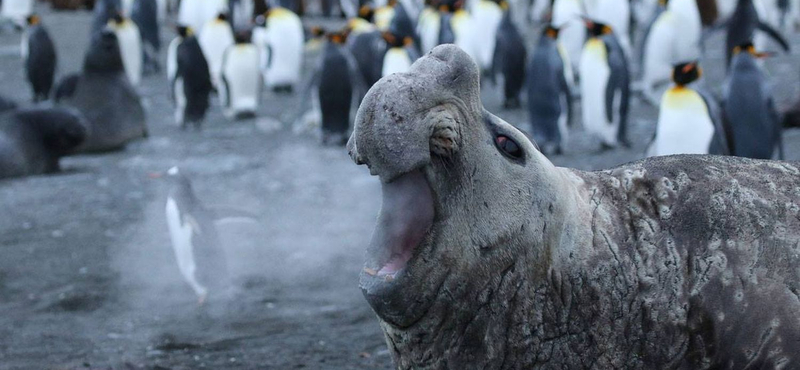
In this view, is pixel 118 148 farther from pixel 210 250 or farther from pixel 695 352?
pixel 695 352

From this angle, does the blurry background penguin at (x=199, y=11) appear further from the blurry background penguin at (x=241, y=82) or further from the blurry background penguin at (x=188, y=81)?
the blurry background penguin at (x=188, y=81)

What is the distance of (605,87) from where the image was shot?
1210 cm

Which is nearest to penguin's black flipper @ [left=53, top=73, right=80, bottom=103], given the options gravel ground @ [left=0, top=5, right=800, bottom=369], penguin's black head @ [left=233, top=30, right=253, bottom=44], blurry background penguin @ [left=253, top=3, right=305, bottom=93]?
gravel ground @ [left=0, top=5, right=800, bottom=369]

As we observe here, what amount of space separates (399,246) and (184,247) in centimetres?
518

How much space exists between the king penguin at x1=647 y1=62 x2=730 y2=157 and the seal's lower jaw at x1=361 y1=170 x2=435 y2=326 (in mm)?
6747

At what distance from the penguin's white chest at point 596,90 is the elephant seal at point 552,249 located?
9504 mm

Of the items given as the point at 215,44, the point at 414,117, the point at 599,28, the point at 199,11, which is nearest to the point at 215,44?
the point at 215,44

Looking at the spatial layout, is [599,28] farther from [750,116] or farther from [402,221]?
[402,221]

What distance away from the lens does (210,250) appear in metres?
6.86

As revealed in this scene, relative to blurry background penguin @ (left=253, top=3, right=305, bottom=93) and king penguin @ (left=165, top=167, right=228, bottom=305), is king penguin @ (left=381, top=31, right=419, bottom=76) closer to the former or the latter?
blurry background penguin @ (left=253, top=3, right=305, bottom=93)

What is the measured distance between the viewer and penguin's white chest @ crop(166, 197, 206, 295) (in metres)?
6.77

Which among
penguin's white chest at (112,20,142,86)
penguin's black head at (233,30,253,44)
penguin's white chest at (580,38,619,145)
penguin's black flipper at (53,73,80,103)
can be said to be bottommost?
penguin's white chest at (112,20,142,86)

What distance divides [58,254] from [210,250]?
1.56m

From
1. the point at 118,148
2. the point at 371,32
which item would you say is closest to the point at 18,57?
the point at 371,32
